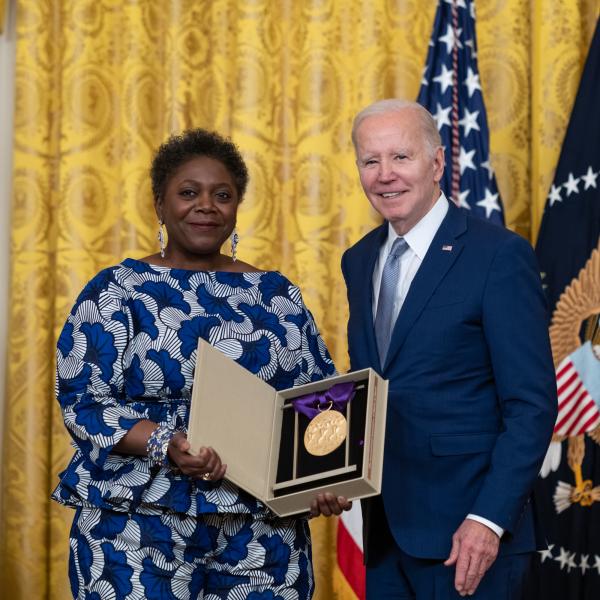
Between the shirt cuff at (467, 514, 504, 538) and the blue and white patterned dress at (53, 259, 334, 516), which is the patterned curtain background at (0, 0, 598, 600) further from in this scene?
the shirt cuff at (467, 514, 504, 538)

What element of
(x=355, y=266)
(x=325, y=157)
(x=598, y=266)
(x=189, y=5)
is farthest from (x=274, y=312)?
(x=189, y=5)

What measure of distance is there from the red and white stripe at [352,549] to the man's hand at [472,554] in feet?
6.37

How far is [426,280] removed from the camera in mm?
2441

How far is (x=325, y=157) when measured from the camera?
181 inches

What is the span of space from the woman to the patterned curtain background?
6.08 ft

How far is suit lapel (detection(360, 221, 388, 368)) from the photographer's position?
254 cm

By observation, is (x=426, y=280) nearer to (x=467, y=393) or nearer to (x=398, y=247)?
(x=398, y=247)

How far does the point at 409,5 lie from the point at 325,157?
819 millimetres

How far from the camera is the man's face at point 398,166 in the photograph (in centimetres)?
252

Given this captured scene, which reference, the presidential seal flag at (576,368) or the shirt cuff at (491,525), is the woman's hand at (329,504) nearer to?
the shirt cuff at (491,525)

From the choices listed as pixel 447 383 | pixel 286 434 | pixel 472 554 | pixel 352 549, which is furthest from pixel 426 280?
pixel 352 549

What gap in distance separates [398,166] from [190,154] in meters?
0.66

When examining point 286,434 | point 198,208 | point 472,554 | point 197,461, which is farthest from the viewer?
point 198,208

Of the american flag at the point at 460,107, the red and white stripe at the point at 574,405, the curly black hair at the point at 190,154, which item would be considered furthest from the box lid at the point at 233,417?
the american flag at the point at 460,107
